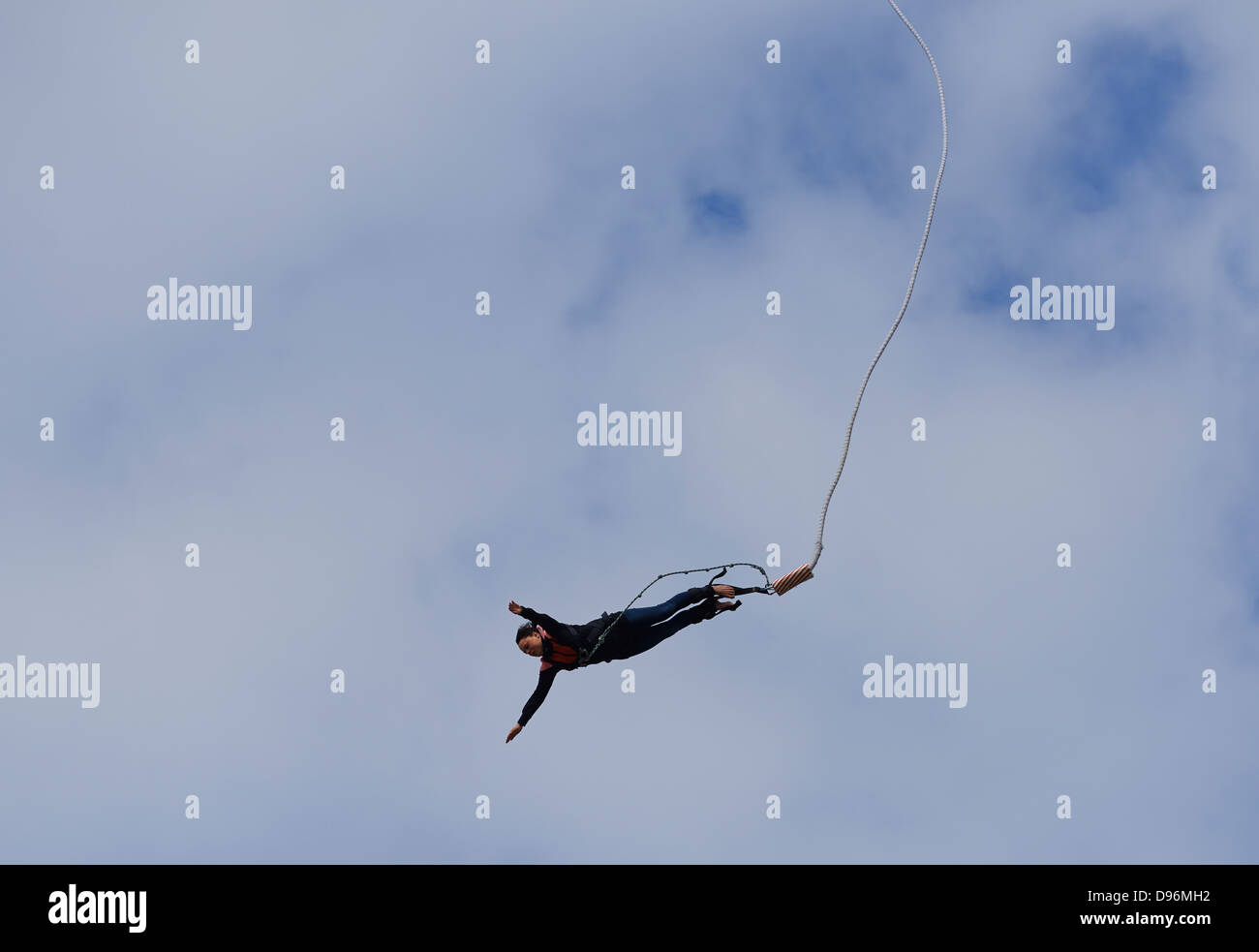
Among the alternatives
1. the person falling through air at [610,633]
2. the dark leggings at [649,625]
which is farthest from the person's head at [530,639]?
the dark leggings at [649,625]

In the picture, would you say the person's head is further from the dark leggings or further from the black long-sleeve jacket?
the dark leggings

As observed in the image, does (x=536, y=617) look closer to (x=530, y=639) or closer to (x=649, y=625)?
(x=530, y=639)

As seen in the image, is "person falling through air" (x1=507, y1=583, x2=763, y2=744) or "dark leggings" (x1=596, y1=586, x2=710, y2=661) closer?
"person falling through air" (x1=507, y1=583, x2=763, y2=744)

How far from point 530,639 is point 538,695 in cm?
82

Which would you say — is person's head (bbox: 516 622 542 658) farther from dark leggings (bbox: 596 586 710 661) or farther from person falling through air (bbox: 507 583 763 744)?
dark leggings (bbox: 596 586 710 661)

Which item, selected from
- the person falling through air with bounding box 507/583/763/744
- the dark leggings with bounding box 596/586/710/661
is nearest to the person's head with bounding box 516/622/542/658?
the person falling through air with bounding box 507/583/763/744

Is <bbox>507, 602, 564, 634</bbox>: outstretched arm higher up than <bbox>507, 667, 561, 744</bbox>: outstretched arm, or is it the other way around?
<bbox>507, 602, 564, 634</bbox>: outstretched arm

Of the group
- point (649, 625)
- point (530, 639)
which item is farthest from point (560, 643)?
point (649, 625)

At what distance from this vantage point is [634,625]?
2067 centimetres

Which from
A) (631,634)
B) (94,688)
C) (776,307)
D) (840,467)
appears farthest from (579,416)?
(94,688)

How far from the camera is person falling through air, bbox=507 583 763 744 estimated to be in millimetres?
20031

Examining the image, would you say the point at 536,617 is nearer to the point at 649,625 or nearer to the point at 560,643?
the point at 560,643

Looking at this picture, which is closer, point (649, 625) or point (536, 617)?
point (536, 617)

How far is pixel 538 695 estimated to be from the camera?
20203 millimetres
